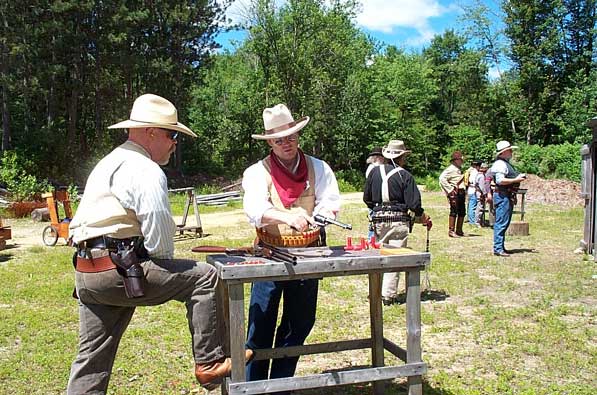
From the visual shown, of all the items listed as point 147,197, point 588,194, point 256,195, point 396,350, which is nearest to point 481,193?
point 588,194

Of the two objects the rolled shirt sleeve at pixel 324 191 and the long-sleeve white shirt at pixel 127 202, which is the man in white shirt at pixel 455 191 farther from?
the long-sleeve white shirt at pixel 127 202

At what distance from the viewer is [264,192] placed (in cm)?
399

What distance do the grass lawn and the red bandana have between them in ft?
5.55

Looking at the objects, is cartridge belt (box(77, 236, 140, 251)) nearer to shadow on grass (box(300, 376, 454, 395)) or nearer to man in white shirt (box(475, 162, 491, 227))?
shadow on grass (box(300, 376, 454, 395))

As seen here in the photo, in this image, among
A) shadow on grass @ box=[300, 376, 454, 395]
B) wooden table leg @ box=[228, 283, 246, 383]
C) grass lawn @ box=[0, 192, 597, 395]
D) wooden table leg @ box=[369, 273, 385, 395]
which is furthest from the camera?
grass lawn @ box=[0, 192, 597, 395]

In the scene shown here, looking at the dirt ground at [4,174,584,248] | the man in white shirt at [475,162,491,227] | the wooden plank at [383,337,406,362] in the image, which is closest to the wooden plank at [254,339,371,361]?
the wooden plank at [383,337,406,362]

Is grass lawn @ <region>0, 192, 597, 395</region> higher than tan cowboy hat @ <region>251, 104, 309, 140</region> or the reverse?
the reverse

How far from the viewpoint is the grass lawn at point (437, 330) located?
488cm

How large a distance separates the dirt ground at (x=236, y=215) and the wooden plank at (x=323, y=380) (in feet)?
35.2

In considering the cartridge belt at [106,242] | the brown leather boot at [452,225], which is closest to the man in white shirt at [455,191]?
the brown leather boot at [452,225]

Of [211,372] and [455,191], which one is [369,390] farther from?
[455,191]

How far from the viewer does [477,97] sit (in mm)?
47344

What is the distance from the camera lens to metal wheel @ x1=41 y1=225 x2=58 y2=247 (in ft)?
42.0

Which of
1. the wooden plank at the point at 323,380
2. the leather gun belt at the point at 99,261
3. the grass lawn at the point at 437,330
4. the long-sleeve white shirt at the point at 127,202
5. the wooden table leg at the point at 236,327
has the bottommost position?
the grass lawn at the point at 437,330
